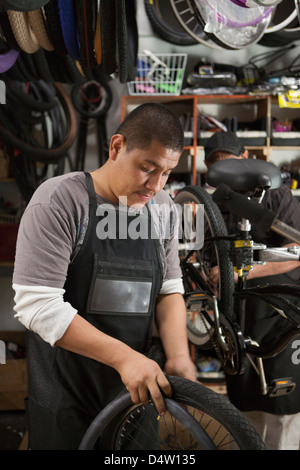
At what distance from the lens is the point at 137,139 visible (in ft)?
3.27

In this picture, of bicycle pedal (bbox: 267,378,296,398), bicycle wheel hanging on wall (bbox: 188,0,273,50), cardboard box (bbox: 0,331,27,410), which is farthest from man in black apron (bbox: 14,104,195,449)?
cardboard box (bbox: 0,331,27,410)

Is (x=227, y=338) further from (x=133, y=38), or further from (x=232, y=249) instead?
(x=133, y=38)

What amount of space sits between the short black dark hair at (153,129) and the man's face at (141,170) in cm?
2

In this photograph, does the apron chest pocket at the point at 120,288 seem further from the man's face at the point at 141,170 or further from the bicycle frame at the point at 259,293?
the bicycle frame at the point at 259,293

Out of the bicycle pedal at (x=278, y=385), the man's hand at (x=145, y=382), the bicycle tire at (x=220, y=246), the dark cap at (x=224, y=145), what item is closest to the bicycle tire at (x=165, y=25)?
the dark cap at (x=224, y=145)

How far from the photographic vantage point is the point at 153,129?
0.99 metres

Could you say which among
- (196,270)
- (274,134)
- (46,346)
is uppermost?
(274,134)

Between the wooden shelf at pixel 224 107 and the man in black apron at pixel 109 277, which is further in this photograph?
the wooden shelf at pixel 224 107

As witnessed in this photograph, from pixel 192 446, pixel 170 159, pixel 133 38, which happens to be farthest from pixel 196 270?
pixel 133 38

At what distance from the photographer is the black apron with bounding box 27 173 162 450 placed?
3.31 feet

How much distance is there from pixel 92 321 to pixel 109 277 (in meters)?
0.14

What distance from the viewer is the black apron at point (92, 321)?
3.31ft

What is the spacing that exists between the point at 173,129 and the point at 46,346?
72 centimetres

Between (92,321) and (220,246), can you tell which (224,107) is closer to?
(220,246)
